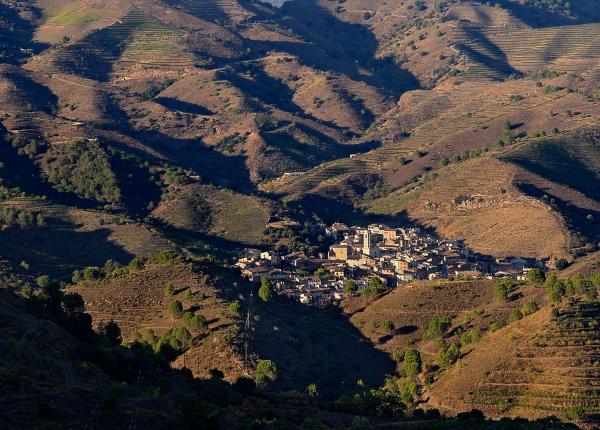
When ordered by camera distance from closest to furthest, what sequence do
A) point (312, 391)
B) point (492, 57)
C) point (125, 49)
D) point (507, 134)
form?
point (312, 391), point (507, 134), point (125, 49), point (492, 57)

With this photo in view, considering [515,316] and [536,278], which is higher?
[515,316]

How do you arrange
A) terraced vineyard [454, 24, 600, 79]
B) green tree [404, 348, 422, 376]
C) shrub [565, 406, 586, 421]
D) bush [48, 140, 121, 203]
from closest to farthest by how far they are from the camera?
shrub [565, 406, 586, 421] → green tree [404, 348, 422, 376] → bush [48, 140, 121, 203] → terraced vineyard [454, 24, 600, 79]

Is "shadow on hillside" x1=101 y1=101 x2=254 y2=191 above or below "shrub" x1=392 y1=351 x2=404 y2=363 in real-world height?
below

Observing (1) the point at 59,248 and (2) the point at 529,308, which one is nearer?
(2) the point at 529,308

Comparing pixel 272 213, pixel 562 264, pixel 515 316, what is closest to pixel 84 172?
pixel 272 213

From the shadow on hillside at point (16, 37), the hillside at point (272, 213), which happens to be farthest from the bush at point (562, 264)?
the shadow on hillside at point (16, 37)

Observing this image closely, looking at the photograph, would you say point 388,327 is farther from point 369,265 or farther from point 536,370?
point 369,265

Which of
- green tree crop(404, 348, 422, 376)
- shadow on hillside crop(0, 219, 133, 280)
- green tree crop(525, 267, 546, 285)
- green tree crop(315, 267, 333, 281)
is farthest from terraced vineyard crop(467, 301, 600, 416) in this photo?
shadow on hillside crop(0, 219, 133, 280)

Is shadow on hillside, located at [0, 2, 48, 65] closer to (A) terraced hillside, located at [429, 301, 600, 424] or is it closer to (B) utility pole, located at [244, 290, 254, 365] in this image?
(B) utility pole, located at [244, 290, 254, 365]
